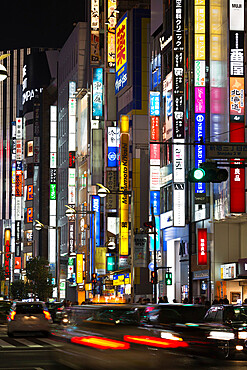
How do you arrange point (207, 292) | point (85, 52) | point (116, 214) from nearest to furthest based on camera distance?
point (207, 292), point (116, 214), point (85, 52)

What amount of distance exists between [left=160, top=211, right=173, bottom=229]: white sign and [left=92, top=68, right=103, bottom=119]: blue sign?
26.1 meters

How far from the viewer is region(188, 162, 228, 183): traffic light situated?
2402 cm

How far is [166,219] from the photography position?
61.8m

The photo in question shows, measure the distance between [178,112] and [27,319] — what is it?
23487 millimetres

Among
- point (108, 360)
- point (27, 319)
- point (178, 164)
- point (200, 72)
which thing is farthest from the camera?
point (178, 164)

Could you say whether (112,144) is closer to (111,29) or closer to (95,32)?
(111,29)

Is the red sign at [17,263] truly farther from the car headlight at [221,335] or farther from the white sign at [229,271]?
the car headlight at [221,335]

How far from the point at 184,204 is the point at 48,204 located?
7588 centimetres

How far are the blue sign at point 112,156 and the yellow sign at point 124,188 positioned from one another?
4.25 m

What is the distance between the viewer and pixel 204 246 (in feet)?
173

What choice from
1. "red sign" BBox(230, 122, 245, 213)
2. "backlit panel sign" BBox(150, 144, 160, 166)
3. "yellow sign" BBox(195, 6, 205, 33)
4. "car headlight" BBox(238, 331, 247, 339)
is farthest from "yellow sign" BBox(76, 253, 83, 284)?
"car headlight" BBox(238, 331, 247, 339)

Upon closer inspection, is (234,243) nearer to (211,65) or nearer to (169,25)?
(211,65)

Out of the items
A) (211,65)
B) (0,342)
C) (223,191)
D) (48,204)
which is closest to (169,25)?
(211,65)

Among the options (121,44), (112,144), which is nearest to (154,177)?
(112,144)
